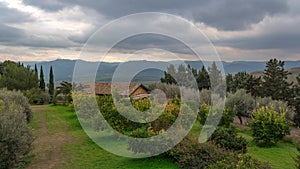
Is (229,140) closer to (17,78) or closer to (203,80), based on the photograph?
(203,80)

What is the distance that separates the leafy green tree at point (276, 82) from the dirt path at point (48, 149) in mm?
23000

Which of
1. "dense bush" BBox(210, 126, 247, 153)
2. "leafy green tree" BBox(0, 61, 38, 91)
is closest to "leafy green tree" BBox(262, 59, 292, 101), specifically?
"dense bush" BBox(210, 126, 247, 153)

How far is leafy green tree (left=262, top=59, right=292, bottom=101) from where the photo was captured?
29737 millimetres

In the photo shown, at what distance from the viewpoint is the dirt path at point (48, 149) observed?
11.7 meters

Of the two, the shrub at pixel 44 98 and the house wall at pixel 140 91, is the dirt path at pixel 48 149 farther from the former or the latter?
the shrub at pixel 44 98

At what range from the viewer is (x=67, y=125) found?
21.4m

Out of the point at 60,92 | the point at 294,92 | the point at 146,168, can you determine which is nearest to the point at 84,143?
the point at 146,168

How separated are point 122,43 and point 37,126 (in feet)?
45.2

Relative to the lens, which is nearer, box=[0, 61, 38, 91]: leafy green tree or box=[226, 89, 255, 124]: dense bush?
box=[226, 89, 255, 124]: dense bush

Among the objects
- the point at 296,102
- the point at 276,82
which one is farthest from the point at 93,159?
the point at 276,82

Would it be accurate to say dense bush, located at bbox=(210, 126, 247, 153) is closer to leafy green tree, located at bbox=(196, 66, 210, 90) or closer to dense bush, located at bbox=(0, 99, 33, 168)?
dense bush, located at bbox=(0, 99, 33, 168)

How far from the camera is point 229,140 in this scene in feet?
43.4

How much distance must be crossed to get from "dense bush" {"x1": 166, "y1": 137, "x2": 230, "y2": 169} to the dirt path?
507 cm

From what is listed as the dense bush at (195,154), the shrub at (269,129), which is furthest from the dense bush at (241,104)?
the dense bush at (195,154)
